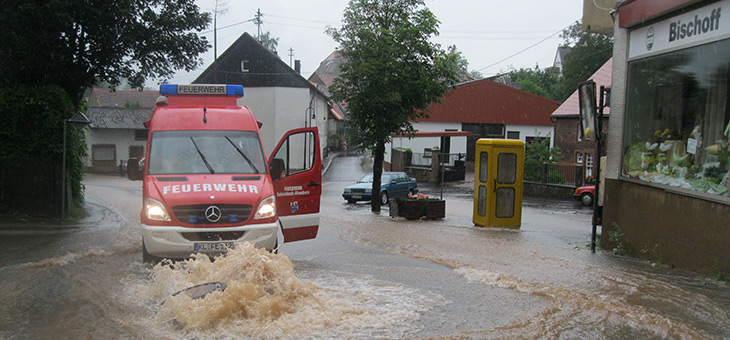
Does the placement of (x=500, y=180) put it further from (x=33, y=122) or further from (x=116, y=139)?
(x=116, y=139)

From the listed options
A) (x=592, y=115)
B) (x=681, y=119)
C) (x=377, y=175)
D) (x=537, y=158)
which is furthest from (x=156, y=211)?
(x=537, y=158)

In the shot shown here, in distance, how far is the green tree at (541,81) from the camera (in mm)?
73188

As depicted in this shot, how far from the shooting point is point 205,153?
28.8 ft

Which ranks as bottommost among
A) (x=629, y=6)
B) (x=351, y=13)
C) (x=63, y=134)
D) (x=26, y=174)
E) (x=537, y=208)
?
(x=537, y=208)

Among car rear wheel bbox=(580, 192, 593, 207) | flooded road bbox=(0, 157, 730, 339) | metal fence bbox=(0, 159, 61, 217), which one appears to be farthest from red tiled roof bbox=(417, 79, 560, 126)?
flooded road bbox=(0, 157, 730, 339)

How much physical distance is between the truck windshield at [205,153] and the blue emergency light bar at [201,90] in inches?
38.4

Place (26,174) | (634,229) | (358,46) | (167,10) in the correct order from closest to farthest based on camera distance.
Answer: (634,229)
(26,174)
(167,10)
(358,46)

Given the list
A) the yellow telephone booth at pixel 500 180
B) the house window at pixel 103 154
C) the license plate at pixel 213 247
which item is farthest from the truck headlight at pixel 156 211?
the house window at pixel 103 154

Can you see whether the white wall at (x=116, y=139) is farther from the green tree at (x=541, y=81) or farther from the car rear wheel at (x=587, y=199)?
the green tree at (x=541, y=81)

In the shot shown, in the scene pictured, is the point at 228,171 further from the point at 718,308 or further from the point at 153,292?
the point at 718,308

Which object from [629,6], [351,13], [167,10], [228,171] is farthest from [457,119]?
[228,171]

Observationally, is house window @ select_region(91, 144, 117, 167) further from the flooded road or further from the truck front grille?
the truck front grille

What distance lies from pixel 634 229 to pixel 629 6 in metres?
3.92

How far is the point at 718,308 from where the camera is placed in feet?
20.8
